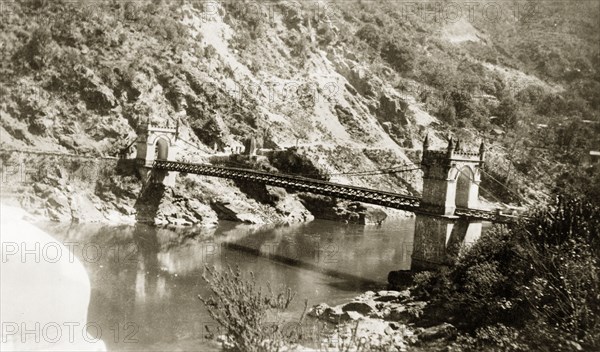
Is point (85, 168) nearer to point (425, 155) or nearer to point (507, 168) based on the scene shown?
point (425, 155)

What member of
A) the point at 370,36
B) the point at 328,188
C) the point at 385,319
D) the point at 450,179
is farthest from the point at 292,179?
the point at 370,36

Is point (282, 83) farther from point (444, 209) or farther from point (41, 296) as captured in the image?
point (41, 296)

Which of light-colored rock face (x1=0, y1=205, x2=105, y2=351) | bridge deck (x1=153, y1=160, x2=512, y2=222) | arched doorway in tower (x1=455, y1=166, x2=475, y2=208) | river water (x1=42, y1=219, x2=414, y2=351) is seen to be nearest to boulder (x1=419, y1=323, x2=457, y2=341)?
river water (x1=42, y1=219, x2=414, y2=351)

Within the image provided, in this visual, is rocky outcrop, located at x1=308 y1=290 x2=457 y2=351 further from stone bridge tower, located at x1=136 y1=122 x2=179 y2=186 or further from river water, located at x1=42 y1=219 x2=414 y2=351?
stone bridge tower, located at x1=136 y1=122 x2=179 y2=186

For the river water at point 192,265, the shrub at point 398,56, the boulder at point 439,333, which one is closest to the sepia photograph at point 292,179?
the boulder at point 439,333

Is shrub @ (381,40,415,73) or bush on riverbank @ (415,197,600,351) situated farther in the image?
shrub @ (381,40,415,73)

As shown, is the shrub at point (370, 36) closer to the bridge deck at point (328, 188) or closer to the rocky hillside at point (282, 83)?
the rocky hillside at point (282, 83)
